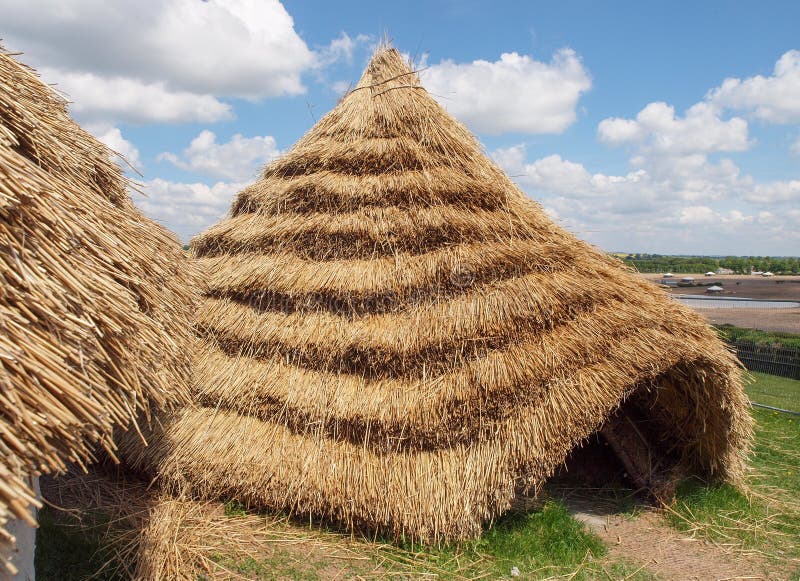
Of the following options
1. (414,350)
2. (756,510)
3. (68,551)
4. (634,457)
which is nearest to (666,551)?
(634,457)

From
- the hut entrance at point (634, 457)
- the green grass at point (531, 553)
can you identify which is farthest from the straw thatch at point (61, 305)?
the hut entrance at point (634, 457)

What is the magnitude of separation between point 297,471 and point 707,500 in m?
4.72

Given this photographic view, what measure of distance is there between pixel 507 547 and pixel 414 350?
6.74 feet

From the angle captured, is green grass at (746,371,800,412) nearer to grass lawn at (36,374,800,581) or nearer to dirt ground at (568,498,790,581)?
grass lawn at (36,374,800,581)

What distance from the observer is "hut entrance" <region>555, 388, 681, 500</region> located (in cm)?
654

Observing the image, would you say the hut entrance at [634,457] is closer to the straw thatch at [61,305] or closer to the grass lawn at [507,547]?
the grass lawn at [507,547]

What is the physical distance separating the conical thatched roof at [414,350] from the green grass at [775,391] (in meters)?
7.40

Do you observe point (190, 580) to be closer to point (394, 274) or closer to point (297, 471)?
point (297, 471)

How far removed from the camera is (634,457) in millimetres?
6602

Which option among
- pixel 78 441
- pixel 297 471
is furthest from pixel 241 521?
pixel 78 441

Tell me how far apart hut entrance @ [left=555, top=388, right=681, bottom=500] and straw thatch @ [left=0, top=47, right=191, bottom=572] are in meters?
4.99

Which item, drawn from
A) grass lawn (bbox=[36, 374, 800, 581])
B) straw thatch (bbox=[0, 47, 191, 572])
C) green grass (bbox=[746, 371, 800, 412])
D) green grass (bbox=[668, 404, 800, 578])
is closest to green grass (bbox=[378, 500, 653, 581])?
grass lawn (bbox=[36, 374, 800, 581])

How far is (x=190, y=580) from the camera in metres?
4.43

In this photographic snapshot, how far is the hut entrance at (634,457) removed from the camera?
21.5 ft
